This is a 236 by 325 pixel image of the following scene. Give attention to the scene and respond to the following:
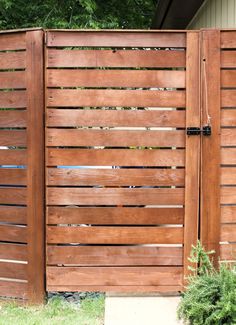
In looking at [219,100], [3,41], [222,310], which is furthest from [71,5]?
[222,310]

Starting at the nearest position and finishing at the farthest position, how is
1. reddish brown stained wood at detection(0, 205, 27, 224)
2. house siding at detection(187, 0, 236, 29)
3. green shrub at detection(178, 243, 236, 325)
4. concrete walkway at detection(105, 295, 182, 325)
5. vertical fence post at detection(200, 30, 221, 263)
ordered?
green shrub at detection(178, 243, 236, 325) < concrete walkway at detection(105, 295, 182, 325) < vertical fence post at detection(200, 30, 221, 263) < reddish brown stained wood at detection(0, 205, 27, 224) < house siding at detection(187, 0, 236, 29)

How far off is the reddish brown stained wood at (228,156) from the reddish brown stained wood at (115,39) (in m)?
0.83

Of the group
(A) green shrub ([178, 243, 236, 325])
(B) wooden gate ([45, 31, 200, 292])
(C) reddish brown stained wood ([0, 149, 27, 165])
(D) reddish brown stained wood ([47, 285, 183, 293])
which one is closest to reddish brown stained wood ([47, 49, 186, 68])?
(B) wooden gate ([45, 31, 200, 292])

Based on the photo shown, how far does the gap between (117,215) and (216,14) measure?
2761mm

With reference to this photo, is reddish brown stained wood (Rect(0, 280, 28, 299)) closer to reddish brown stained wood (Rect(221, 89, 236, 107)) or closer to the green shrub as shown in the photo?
the green shrub

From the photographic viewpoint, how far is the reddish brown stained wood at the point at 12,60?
2.98m

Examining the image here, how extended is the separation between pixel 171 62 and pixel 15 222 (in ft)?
5.44

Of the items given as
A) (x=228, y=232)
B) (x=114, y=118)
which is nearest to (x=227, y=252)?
(x=228, y=232)

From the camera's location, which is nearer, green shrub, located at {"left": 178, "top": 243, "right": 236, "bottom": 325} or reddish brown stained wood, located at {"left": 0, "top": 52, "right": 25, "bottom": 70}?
green shrub, located at {"left": 178, "top": 243, "right": 236, "bottom": 325}

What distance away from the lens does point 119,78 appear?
294 cm

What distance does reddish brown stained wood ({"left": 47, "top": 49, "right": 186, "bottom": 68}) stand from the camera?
9.62 feet

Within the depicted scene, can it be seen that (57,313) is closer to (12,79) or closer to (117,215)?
(117,215)

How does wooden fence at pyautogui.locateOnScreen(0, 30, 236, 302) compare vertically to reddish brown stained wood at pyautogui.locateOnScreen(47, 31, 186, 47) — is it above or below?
below

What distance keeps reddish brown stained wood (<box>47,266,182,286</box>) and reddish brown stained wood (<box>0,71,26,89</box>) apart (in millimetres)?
1419
